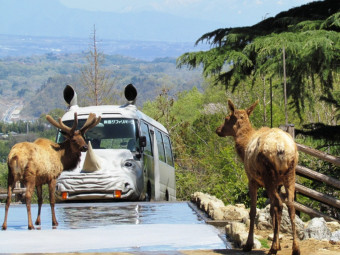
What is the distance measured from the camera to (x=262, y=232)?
37.6 ft

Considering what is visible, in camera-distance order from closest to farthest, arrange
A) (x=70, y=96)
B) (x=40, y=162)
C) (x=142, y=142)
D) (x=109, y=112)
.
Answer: (x=40, y=162), (x=142, y=142), (x=109, y=112), (x=70, y=96)

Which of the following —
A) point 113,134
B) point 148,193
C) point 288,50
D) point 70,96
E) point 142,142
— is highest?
point 288,50

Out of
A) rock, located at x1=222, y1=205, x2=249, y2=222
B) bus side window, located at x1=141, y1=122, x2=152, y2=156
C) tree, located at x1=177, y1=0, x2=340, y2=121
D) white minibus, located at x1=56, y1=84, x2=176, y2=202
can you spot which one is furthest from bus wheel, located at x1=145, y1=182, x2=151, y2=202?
rock, located at x1=222, y1=205, x2=249, y2=222

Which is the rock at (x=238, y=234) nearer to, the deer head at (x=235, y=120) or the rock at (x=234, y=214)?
the deer head at (x=235, y=120)

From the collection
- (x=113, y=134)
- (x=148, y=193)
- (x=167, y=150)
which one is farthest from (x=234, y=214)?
(x=167, y=150)

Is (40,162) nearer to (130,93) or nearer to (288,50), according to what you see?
(288,50)

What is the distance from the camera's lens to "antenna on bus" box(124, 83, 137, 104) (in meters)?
21.8

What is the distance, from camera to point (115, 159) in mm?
20250

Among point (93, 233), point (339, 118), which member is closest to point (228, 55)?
point (339, 118)

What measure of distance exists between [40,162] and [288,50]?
15.6 feet

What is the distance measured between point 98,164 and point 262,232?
8.88m

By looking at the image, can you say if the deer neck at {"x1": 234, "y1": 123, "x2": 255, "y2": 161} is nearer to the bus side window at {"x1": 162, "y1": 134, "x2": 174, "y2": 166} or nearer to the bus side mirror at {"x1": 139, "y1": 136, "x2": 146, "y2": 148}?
the bus side mirror at {"x1": 139, "y1": 136, "x2": 146, "y2": 148}

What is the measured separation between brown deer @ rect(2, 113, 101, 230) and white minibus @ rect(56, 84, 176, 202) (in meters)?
3.92

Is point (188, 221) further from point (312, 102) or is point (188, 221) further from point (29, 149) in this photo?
point (312, 102)
